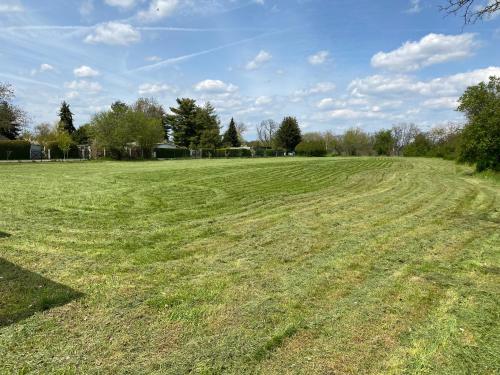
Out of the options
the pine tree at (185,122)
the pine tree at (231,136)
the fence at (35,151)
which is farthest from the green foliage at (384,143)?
the fence at (35,151)

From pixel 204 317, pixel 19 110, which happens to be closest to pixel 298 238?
pixel 204 317

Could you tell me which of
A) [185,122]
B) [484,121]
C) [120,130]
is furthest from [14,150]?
[484,121]

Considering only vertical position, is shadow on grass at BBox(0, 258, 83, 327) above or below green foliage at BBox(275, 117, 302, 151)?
below

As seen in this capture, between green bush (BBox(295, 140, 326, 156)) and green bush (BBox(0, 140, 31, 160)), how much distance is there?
47142 millimetres

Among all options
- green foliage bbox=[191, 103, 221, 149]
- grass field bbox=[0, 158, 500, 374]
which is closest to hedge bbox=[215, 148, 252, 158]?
green foliage bbox=[191, 103, 221, 149]

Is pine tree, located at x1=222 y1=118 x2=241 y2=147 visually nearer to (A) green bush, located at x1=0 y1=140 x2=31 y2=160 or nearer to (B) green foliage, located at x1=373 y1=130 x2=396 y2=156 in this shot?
(B) green foliage, located at x1=373 y1=130 x2=396 y2=156

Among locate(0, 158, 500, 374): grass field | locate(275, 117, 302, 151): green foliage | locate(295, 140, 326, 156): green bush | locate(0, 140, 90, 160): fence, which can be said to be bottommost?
locate(0, 158, 500, 374): grass field

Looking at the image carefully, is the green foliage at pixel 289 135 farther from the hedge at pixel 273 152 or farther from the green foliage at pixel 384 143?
the green foliage at pixel 384 143

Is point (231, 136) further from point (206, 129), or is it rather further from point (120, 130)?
point (120, 130)

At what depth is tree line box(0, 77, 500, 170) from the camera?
736 inches

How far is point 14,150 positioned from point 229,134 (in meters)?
50.7

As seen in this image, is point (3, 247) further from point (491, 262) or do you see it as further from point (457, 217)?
point (457, 217)

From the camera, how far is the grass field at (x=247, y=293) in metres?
2.88

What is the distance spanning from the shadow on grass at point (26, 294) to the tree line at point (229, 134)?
64.5 ft
